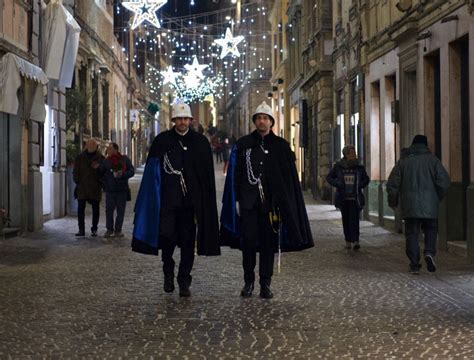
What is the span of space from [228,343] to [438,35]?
1025 cm

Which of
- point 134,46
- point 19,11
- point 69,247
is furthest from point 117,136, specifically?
point 69,247

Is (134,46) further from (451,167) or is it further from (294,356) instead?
(294,356)

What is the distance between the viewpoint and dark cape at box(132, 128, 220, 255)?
9.65 m

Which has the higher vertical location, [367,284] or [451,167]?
[451,167]

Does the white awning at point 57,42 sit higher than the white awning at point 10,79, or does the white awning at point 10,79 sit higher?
the white awning at point 57,42

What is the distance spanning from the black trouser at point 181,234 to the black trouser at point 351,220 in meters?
5.87

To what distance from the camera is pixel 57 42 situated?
19.9 m

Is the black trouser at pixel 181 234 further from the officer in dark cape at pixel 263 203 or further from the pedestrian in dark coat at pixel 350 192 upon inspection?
the pedestrian in dark coat at pixel 350 192

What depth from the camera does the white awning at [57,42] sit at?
65.0 ft

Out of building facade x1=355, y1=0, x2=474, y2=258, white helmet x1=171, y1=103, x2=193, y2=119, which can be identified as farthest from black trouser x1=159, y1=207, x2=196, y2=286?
building facade x1=355, y1=0, x2=474, y2=258

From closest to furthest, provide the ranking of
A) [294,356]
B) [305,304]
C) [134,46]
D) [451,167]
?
[294,356] → [305,304] → [451,167] → [134,46]

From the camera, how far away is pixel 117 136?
42594mm

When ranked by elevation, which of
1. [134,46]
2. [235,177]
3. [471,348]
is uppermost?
[134,46]

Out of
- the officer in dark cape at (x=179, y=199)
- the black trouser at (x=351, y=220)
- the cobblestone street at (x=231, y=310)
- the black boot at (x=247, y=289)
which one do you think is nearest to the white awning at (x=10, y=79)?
the cobblestone street at (x=231, y=310)
